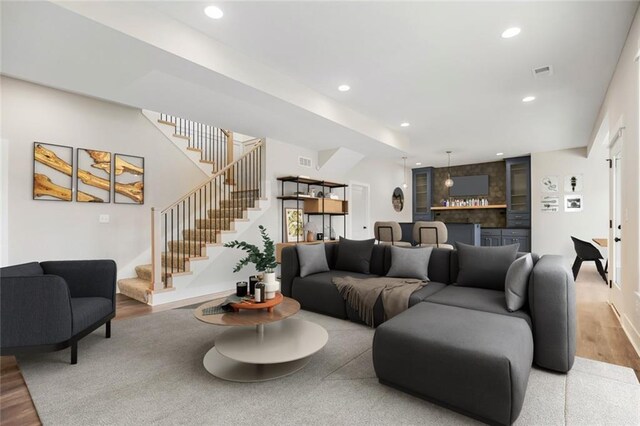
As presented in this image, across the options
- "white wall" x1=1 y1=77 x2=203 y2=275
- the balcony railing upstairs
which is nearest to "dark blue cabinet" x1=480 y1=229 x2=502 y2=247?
the balcony railing upstairs

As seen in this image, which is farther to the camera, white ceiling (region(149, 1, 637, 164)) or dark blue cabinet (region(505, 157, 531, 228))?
dark blue cabinet (region(505, 157, 531, 228))

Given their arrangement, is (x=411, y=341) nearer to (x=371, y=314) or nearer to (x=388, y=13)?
(x=371, y=314)

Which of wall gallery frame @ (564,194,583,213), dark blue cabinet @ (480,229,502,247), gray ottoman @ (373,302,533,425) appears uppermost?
wall gallery frame @ (564,194,583,213)

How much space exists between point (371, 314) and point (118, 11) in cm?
335

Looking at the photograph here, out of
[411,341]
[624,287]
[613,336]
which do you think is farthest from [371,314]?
[624,287]

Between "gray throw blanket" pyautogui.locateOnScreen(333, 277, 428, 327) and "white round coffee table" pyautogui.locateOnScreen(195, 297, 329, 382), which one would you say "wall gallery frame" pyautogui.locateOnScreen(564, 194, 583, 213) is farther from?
"white round coffee table" pyautogui.locateOnScreen(195, 297, 329, 382)

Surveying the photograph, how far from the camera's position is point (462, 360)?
70.0 inches

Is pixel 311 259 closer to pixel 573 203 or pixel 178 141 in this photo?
pixel 178 141

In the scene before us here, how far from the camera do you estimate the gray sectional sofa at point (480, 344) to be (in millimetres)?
1704

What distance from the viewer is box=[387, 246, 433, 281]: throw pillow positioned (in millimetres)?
3574

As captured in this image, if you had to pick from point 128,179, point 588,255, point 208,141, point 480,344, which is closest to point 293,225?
point 208,141

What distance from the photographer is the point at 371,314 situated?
321 cm

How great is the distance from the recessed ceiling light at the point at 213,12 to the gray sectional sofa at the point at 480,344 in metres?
2.75

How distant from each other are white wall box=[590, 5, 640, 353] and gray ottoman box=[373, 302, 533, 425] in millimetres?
1447
